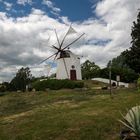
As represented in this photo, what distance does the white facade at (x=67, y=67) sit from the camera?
66.6 metres

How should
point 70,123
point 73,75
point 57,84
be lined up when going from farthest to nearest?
point 73,75 → point 57,84 → point 70,123

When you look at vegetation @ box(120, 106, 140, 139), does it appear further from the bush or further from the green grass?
the bush

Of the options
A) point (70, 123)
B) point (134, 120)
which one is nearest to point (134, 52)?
point (70, 123)

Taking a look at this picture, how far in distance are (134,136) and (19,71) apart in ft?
373

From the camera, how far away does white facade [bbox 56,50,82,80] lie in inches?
2623

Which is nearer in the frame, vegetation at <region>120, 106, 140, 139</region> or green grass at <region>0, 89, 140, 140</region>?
vegetation at <region>120, 106, 140, 139</region>

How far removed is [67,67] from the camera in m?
66.6

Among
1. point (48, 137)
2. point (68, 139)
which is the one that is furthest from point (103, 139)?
point (48, 137)

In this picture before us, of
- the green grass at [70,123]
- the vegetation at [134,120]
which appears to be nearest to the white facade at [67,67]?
the green grass at [70,123]

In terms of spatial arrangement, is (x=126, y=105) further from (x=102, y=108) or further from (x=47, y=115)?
(x=47, y=115)

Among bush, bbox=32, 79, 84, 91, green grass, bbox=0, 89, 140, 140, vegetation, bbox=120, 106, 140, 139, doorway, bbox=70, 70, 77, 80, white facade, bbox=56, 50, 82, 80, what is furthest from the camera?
doorway, bbox=70, 70, 77, 80

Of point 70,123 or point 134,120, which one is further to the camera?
point 70,123

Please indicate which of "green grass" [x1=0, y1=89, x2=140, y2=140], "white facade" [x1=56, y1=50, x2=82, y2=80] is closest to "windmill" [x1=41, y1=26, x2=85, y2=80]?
"white facade" [x1=56, y1=50, x2=82, y2=80]

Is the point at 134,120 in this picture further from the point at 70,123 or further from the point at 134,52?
the point at 134,52
